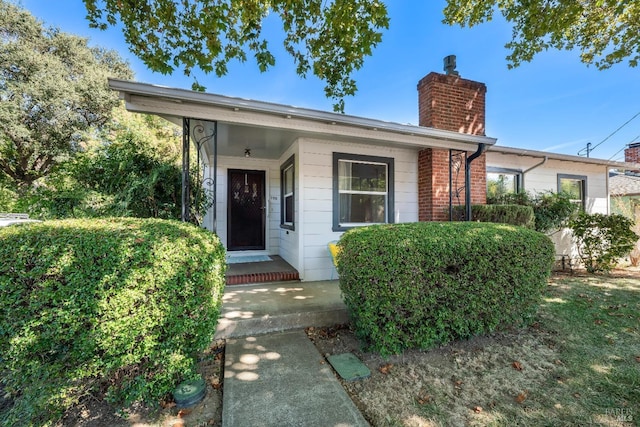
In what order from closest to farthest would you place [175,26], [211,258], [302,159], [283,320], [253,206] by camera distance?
Answer: [211,258] < [283,320] < [175,26] < [302,159] < [253,206]

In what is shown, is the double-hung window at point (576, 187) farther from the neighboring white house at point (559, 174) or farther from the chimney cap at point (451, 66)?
the chimney cap at point (451, 66)

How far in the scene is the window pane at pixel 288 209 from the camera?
578 centimetres

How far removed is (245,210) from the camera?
22.3 feet

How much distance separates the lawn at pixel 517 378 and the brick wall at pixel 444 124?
2.68 metres

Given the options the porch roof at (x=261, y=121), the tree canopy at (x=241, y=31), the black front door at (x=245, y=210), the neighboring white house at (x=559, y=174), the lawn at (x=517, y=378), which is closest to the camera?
the lawn at (x=517, y=378)

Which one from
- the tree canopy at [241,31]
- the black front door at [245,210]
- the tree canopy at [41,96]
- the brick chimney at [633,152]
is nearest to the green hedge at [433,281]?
the tree canopy at [241,31]

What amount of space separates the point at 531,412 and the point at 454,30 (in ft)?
22.5

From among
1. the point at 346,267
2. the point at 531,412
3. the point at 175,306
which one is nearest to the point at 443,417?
the point at 531,412

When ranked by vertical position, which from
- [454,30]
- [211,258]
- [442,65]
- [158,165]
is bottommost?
[211,258]

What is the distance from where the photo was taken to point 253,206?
687 cm

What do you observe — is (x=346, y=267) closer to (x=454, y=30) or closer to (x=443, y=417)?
(x=443, y=417)

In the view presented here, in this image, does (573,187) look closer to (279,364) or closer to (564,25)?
(564,25)

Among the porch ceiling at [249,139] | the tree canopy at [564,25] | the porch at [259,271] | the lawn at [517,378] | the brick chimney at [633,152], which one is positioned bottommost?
the lawn at [517,378]

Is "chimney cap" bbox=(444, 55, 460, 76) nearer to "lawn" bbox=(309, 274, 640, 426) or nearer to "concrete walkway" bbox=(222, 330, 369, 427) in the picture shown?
"lawn" bbox=(309, 274, 640, 426)
